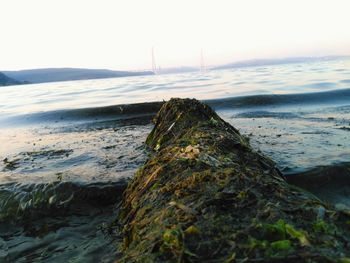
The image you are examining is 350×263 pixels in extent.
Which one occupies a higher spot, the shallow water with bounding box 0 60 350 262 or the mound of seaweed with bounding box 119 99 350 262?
the mound of seaweed with bounding box 119 99 350 262

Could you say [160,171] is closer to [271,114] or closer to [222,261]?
[222,261]

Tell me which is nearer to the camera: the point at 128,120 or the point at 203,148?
the point at 203,148

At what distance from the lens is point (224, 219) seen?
227cm

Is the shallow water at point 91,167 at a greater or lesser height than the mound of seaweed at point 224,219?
lesser

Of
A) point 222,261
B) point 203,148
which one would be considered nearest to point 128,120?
point 203,148

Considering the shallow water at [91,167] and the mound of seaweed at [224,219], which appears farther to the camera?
the shallow water at [91,167]

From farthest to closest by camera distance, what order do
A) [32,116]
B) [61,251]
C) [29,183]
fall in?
[32,116] → [29,183] → [61,251]

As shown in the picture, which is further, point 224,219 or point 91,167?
point 91,167

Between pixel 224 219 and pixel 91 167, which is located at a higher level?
pixel 224 219

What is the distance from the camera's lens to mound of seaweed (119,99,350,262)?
6.37 ft

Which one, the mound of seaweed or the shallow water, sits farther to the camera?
the shallow water

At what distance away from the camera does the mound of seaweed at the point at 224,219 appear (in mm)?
1942

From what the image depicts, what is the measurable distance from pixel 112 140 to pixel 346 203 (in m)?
6.53

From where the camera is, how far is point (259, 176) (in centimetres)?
309
